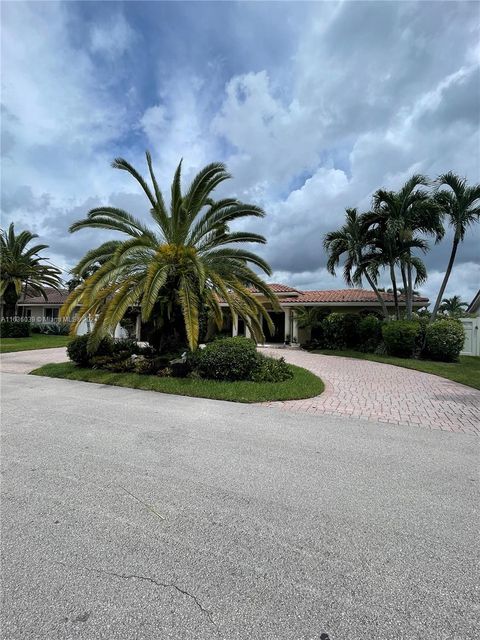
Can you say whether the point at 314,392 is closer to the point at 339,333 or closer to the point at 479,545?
the point at 479,545

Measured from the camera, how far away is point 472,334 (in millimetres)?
16734

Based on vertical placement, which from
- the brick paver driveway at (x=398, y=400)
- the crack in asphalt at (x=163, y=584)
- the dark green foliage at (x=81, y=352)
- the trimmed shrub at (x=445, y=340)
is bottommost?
the crack in asphalt at (x=163, y=584)

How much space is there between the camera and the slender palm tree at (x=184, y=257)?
1027cm

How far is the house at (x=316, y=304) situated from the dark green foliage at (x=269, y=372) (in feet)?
33.7

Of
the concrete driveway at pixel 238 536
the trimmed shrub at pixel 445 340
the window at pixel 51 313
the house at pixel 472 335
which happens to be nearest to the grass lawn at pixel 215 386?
the concrete driveway at pixel 238 536

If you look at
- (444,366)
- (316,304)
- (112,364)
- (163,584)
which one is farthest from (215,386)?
(316,304)

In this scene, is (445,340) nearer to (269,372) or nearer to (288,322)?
(269,372)

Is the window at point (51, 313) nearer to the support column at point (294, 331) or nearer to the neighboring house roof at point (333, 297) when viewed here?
the neighboring house roof at point (333, 297)

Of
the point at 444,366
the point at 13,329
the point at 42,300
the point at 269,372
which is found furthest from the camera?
the point at 42,300

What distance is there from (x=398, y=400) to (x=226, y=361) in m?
4.17

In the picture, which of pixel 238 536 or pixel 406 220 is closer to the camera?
pixel 238 536

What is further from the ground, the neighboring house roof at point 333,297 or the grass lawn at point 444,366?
the neighboring house roof at point 333,297

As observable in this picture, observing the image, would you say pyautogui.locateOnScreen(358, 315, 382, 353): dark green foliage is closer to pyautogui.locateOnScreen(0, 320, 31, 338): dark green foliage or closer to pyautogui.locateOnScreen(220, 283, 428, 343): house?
pyautogui.locateOnScreen(220, 283, 428, 343): house

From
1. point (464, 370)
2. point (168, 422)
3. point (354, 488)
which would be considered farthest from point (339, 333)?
point (354, 488)
